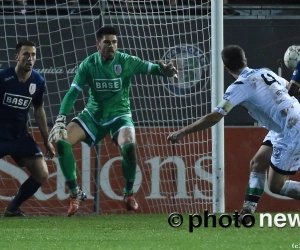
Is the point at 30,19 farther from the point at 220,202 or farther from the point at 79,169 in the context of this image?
the point at 220,202

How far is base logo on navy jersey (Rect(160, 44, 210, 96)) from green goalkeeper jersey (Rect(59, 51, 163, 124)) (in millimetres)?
950

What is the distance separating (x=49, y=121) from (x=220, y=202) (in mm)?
2468

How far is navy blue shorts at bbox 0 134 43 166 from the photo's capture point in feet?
33.9

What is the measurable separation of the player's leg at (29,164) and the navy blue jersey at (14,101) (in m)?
0.12

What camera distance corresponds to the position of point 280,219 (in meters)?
9.88

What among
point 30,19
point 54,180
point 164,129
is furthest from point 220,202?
point 30,19

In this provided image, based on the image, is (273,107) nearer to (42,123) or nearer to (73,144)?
(73,144)

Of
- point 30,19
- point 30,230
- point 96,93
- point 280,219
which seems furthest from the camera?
point 30,19

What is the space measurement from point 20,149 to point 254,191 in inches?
103

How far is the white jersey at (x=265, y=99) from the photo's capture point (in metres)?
8.47

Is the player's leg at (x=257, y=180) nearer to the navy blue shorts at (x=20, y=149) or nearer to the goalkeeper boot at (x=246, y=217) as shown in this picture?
the goalkeeper boot at (x=246, y=217)

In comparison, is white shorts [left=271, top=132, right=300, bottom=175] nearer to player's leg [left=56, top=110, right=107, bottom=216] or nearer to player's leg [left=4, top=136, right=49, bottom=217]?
player's leg [left=56, top=110, right=107, bottom=216]

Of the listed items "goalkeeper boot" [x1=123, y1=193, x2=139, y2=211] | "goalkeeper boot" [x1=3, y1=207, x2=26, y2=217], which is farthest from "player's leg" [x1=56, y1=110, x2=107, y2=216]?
"goalkeeper boot" [x1=3, y1=207, x2=26, y2=217]

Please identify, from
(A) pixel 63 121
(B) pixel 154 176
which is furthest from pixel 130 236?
(B) pixel 154 176
